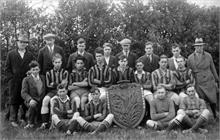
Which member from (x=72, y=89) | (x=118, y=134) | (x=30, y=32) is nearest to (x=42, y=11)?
(x=30, y=32)

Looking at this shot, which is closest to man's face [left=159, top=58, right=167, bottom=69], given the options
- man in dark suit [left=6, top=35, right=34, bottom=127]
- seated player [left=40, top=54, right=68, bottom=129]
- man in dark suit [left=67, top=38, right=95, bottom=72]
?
man in dark suit [left=67, top=38, right=95, bottom=72]

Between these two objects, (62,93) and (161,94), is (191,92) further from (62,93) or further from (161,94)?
(62,93)

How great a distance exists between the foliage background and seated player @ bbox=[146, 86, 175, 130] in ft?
8.85

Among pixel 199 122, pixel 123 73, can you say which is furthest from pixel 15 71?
pixel 199 122

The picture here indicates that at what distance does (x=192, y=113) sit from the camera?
6.17 metres

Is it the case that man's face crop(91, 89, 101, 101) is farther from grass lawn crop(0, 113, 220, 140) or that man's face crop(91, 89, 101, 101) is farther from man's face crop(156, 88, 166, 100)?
man's face crop(156, 88, 166, 100)

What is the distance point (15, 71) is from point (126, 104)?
259 centimetres

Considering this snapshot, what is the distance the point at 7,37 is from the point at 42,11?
4.11 ft

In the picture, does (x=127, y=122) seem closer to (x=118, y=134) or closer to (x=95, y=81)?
(x=118, y=134)

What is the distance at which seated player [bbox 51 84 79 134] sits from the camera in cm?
592

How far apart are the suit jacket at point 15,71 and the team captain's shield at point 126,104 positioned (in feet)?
6.76

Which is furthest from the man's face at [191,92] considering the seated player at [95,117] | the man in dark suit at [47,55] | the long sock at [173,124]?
the man in dark suit at [47,55]

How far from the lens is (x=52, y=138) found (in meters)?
5.66

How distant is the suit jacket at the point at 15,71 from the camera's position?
695 cm
